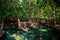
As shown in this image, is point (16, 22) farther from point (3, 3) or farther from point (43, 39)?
point (43, 39)

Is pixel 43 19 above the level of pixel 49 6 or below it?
below

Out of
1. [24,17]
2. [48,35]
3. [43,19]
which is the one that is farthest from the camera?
[43,19]

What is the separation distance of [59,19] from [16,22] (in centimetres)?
695

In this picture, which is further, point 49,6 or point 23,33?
point 49,6

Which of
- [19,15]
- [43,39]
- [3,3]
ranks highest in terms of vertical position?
[3,3]

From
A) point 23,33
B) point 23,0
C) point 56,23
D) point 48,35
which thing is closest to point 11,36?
point 23,33

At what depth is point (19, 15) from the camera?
2889 cm

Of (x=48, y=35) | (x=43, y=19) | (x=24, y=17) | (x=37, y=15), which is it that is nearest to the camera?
(x=48, y=35)

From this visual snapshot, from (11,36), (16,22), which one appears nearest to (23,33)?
(11,36)

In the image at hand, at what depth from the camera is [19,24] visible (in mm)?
26875

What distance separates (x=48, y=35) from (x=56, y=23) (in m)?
7.89

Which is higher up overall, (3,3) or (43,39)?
(3,3)

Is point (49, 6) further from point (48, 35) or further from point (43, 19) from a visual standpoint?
point (48, 35)

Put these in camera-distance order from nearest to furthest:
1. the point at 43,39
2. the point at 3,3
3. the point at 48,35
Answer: the point at 43,39, the point at 48,35, the point at 3,3
